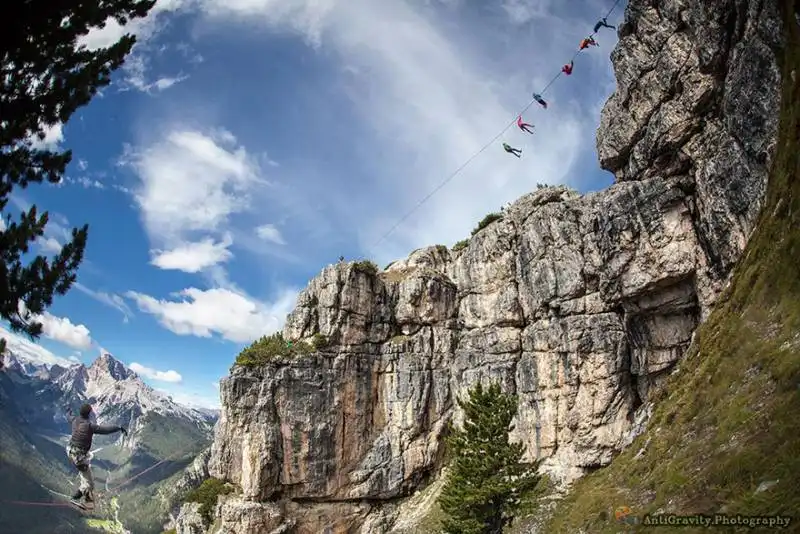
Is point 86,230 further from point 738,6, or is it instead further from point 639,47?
point 639,47

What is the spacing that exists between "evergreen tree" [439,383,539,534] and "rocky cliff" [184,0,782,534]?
1490cm

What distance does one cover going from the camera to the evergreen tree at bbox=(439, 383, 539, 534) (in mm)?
30422

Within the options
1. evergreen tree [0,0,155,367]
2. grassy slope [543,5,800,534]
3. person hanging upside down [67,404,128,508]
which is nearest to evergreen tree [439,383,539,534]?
grassy slope [543,5,800,534]

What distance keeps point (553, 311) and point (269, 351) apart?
3957 cm

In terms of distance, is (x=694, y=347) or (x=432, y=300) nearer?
(x=694, y=347)

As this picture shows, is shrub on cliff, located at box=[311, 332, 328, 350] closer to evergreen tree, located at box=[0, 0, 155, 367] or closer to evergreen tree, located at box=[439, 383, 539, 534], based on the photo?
evergreen tree, located at box=[439, 383, 539, 534]

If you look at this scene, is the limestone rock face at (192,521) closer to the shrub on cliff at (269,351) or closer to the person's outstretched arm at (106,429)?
the shrub on cliff at (269,351)

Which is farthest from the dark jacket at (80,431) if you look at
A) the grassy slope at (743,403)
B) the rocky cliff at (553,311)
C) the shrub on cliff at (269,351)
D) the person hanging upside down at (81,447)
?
the shrub on cliff at (269,351)

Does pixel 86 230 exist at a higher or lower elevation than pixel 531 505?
higher

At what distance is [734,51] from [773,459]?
29.7m

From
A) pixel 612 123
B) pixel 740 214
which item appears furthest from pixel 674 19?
pixel 740 214

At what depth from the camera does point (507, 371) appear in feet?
194

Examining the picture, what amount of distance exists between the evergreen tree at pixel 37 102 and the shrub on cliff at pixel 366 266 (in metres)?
59.8

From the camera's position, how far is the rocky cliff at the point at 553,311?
36.6 m
